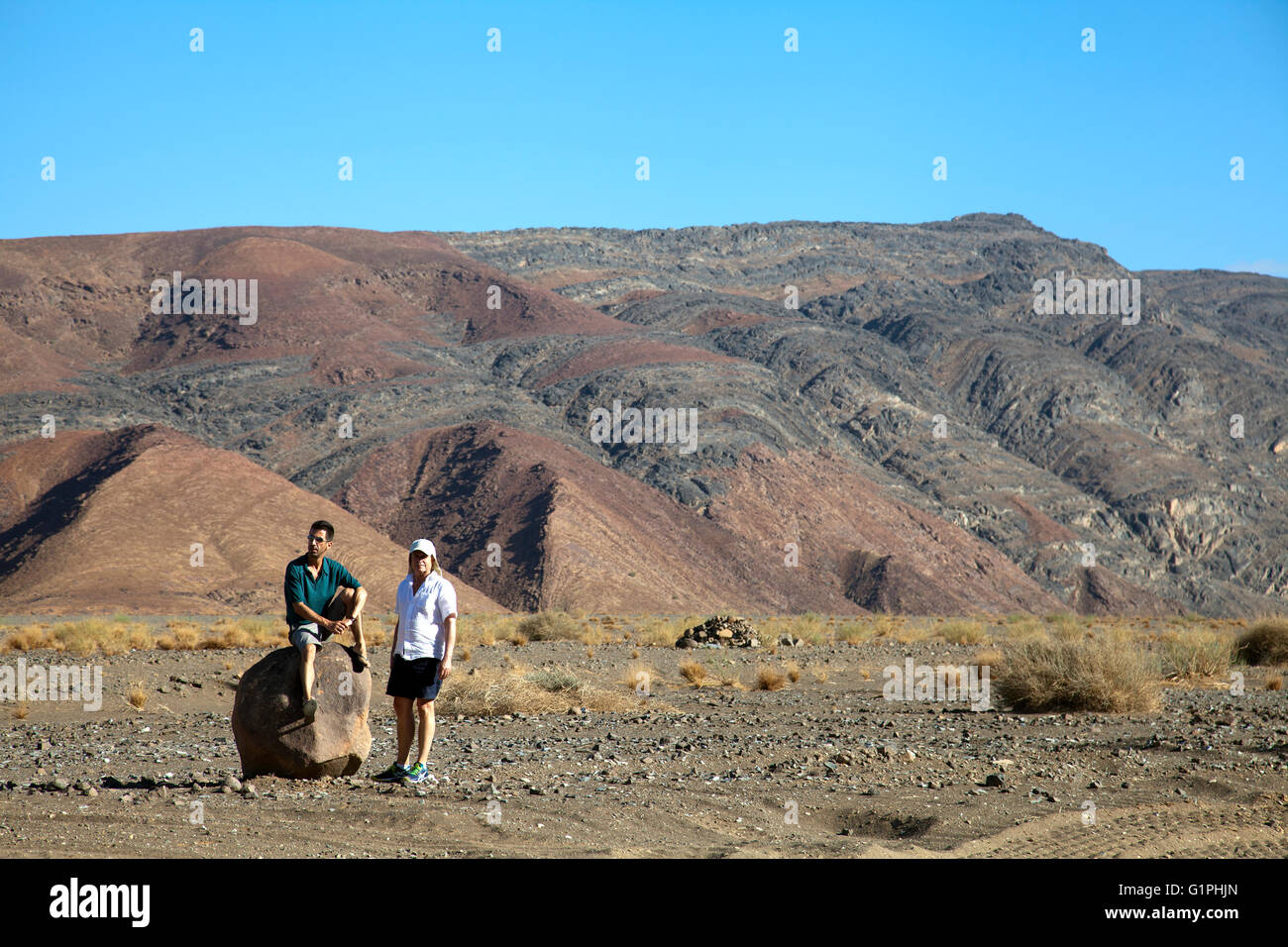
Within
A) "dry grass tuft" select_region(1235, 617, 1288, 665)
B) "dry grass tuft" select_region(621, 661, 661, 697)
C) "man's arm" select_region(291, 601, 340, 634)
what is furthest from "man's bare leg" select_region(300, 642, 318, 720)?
"dry grass tuft" select_region(1235, 617, 1288, 665)

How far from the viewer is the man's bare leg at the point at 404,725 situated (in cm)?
928

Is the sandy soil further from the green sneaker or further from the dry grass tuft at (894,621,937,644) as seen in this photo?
the dry grass tuft at (894,621,937,644)

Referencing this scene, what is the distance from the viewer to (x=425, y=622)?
9070 millimetres

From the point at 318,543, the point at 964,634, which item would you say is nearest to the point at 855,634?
the point at 964,634

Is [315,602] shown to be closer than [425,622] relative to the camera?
Yes

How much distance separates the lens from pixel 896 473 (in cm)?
7788

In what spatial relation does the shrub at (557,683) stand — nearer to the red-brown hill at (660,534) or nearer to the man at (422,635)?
the man at (422,635)

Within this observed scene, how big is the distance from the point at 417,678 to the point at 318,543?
1342mm

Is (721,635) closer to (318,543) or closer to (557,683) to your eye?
(557,683)

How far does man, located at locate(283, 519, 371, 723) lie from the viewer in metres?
8.86

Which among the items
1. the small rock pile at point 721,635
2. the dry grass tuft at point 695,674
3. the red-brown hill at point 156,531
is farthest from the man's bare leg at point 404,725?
the red-brown hill at point 156,531

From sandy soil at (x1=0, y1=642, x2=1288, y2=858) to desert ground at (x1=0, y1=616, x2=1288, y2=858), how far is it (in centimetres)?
4

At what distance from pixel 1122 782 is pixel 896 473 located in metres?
68.7
